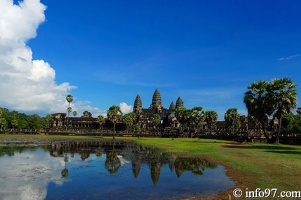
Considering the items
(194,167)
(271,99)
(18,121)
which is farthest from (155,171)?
(18,121)

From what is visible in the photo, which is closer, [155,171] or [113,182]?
[113,182]

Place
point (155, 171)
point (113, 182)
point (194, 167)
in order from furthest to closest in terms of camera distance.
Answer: point (194, 167) → point (155, 171) → point (113, 182)

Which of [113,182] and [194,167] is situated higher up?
[194,167]

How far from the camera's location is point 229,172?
1049 inches

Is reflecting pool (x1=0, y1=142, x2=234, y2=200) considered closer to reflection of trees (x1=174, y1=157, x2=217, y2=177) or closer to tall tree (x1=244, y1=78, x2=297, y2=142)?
reflection of trees (x1=174, y1=157, x2=217, y2=177)

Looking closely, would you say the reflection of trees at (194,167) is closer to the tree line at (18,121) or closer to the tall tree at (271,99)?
the tall tree at (271,99)

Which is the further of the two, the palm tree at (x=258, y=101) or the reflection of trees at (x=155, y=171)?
the palm tree at (x=258, y=101)

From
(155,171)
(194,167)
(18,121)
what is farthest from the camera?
(18,121)

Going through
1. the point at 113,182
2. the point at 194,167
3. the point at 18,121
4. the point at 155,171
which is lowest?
the point at 113,182

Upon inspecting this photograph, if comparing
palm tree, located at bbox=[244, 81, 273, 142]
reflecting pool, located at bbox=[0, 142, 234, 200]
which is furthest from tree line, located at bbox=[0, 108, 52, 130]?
reflecting pool, located at bbox=[0, 142, 234, 200]

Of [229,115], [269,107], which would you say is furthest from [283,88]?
[229,115]

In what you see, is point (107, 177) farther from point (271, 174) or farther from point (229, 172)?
point (271, 174)

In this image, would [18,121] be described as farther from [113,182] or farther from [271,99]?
[113,182]

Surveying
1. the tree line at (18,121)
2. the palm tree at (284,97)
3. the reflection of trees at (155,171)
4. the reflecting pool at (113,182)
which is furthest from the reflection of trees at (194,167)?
the tree line at (18,121)
